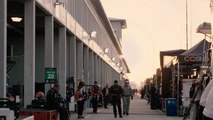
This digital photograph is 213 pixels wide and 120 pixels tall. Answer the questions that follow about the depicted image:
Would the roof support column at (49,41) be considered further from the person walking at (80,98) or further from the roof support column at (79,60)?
the roof support column at (79,60)

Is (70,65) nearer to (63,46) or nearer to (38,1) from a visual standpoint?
(63,46)

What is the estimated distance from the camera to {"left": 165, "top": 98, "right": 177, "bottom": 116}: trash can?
26303 millimetres

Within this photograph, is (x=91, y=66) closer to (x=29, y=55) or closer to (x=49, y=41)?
(x=49, y=41)

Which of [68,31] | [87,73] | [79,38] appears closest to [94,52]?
[87,73]

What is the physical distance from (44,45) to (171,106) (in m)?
9.45

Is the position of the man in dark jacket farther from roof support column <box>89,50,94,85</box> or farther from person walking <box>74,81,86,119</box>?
roof support column <box>89,50,94,85</box>

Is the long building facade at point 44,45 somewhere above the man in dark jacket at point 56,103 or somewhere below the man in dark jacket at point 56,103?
above

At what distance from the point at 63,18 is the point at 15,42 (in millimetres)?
7948

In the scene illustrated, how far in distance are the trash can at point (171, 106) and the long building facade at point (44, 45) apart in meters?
5.33

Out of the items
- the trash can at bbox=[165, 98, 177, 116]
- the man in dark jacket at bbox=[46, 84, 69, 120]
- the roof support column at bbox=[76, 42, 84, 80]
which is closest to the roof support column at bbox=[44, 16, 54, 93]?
the man in dark jacket at bbox=[46, 84, 69, 120]

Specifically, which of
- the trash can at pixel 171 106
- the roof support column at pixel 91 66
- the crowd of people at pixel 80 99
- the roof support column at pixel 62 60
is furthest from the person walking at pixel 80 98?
the roof support column at pixel 91 66

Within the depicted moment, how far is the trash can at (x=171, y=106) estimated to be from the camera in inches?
1036

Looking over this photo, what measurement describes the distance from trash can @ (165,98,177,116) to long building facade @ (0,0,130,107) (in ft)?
17.5

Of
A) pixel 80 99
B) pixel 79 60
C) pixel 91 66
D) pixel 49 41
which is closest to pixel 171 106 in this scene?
pixel 80 99
